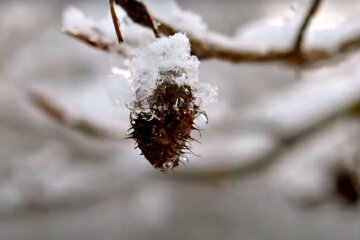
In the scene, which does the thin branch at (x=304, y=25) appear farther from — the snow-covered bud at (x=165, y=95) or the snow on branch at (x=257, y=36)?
the snow-covered bud at (x=165, y=95)

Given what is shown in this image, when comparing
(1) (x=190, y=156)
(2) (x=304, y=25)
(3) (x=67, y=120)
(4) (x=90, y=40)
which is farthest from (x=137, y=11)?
(1) (x=190, y=156)

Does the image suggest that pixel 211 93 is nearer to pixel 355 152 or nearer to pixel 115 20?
pixel 115 20

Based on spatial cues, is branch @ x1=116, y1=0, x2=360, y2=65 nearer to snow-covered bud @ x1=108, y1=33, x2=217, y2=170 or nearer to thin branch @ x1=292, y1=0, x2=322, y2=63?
thin branch @ x1=292, y1=0, x2=322, y2=63

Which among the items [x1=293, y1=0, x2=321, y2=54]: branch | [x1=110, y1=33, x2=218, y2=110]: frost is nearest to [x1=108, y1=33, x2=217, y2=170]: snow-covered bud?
[x1=110, y1=33, x2=218, y2=110]: frost

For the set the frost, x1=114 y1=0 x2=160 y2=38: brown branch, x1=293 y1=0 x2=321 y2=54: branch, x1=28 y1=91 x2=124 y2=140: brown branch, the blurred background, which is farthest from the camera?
the blurred background

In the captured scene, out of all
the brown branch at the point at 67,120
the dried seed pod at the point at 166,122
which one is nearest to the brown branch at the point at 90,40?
the dried seed pod at the point at 166,122

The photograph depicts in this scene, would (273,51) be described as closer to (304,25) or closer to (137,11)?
(304,25)
